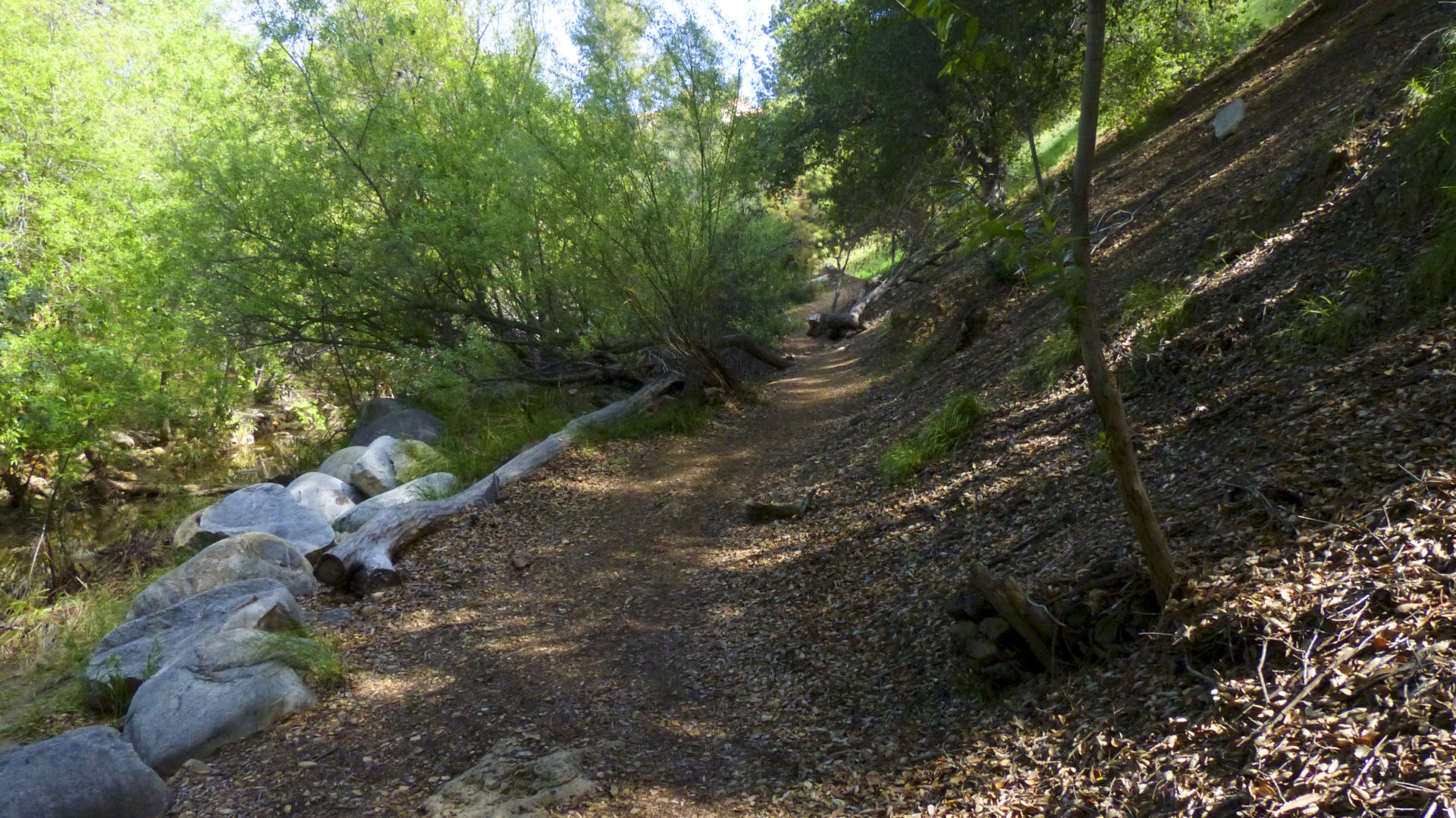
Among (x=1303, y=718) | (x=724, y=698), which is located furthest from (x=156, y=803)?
A: (x=1303, y=718)

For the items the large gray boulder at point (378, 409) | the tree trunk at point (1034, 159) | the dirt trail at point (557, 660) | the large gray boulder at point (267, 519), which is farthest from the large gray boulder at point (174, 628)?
the large gray boulder at point (378, 409)

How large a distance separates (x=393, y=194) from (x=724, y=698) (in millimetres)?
8689

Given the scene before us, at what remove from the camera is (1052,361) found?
676cm

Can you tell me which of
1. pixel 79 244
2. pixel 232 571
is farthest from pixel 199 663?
pixel 79 244

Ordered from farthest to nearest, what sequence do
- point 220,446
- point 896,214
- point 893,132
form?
point 896,214, point 220,446, point 893,132

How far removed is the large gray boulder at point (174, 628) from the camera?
495cm

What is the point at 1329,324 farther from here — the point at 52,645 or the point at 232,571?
the point at 52,645

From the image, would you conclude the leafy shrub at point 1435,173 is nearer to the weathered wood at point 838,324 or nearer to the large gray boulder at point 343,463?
the large gray boulder at point 343,463

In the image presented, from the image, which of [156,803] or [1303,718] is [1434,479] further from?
[156,803]

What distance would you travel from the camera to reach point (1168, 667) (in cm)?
304

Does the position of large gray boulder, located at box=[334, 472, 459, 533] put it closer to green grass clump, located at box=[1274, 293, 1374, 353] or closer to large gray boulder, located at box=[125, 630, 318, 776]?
large gray boulder, located at box=[125, 630, 318, 776]

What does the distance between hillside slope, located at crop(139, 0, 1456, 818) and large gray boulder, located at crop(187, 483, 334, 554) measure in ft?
4.93

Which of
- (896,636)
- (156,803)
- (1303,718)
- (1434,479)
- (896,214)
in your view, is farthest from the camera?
(896,214)

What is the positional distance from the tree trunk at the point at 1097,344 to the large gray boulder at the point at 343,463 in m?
9.08
